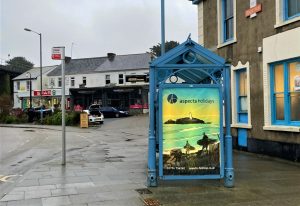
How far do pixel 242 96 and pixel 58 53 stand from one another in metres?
6.83

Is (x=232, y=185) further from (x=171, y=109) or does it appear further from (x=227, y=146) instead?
(x=171, y=109)

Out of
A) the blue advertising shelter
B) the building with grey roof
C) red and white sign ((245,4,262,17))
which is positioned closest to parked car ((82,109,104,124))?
the building with grey roof

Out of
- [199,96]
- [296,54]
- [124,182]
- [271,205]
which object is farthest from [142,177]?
[296,54]

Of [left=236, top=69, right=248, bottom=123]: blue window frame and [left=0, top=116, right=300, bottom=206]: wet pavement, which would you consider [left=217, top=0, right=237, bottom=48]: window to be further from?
[left=0, top=116, right=300, bottom=206]: wet pavement

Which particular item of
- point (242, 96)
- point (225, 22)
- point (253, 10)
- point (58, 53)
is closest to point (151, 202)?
point (58, 53)

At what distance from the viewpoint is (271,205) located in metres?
7.09

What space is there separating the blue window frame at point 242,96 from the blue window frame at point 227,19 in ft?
5.34

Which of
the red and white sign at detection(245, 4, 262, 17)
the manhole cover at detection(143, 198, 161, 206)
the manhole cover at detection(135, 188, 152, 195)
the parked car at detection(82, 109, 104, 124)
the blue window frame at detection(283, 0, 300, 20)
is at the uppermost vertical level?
the red and white sign at detection(245, 4, 262, 17)

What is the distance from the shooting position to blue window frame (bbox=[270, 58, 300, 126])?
41.1ft

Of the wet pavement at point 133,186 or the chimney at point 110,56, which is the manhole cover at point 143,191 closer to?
the wet pavement at point 133,186

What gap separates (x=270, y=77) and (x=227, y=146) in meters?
5.52

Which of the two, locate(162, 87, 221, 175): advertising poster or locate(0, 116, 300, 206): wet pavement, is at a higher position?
locate(162, 87, 221, 175): advertising poster

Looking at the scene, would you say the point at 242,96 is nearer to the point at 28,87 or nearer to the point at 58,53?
the point at 58,53

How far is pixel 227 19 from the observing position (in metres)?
17.0
